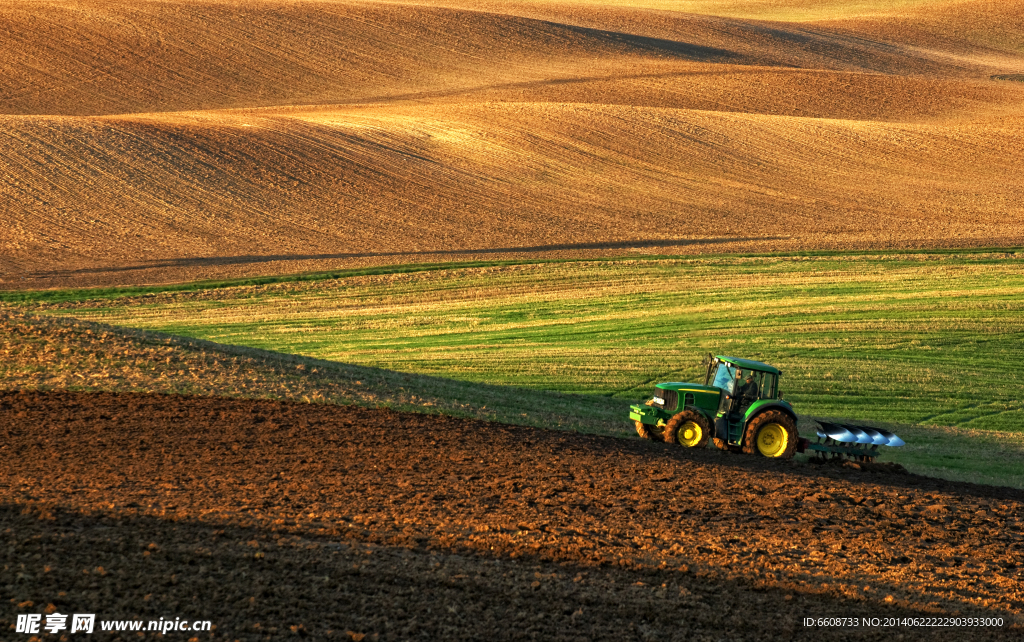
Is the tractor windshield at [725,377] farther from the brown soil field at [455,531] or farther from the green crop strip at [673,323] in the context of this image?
the green crop strip at [673,323]

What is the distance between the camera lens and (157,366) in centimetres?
1750

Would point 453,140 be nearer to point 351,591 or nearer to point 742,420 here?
point 742,420

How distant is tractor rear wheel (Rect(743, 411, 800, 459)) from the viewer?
49.8ft

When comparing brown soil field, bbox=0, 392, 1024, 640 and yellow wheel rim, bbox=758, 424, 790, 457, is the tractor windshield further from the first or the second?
brown soil field, bbox=0, 392, 1024, 640

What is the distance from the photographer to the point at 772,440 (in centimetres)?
1545

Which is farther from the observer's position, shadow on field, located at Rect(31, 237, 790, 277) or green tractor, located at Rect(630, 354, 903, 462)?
shadow on field, located at Rect(31, 237, 790, 277)

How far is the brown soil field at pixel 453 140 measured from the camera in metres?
37.5

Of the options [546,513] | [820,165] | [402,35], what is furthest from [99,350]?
[402,35]

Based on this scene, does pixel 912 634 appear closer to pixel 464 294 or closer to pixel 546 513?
pixel 546 513

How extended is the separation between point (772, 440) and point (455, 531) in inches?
249

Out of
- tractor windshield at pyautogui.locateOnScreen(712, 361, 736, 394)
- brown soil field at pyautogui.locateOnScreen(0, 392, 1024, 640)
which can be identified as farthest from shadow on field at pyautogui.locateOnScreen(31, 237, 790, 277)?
tractor windshield at pyautogui.locateOnScreen(712, 361, 736, 394)

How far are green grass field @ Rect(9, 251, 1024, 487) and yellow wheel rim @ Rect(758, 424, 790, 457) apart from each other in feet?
10.3

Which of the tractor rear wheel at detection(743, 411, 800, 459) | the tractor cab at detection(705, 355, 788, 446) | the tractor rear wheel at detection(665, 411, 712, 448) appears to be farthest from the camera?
the tractor cab at detection(705, 355, 788, 446)

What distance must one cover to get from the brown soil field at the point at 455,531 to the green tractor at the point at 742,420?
0.43m
